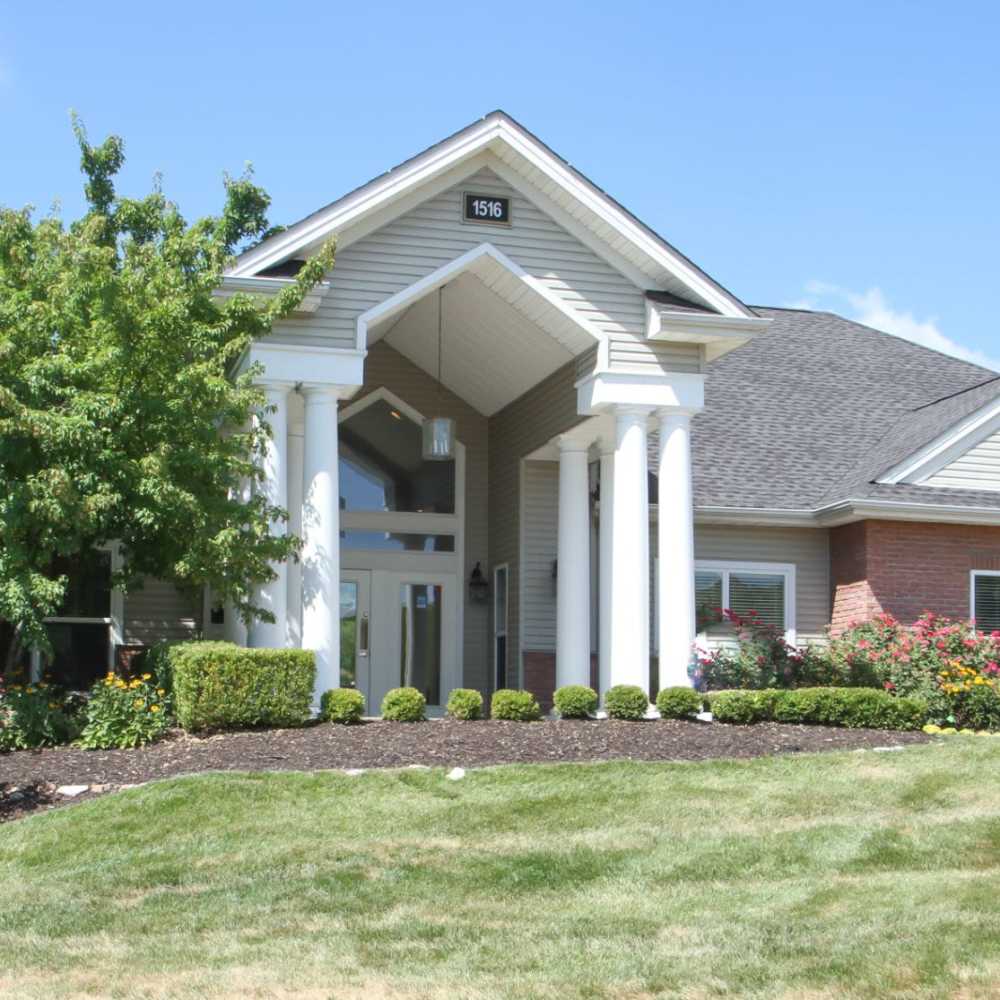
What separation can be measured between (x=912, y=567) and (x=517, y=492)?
17.0 ft

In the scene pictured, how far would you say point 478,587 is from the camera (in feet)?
69.7

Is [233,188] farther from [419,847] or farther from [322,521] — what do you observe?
[419,847]

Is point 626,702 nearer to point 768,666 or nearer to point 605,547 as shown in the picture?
point 768,666

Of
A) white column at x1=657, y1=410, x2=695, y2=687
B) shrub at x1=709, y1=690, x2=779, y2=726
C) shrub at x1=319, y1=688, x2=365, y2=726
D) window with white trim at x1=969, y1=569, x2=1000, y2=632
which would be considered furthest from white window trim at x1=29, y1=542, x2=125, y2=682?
window with white trim at x1=969, y1=569, x2=1000, y2=632

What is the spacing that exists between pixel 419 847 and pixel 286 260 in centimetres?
746

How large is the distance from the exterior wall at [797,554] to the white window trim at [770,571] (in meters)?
0.05

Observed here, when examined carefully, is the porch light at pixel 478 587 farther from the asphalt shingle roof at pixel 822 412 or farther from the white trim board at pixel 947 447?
the white trim board at pixel 947 447

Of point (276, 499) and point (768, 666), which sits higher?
point (276, 499)

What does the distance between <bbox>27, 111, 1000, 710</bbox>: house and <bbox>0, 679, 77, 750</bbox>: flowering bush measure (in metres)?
2.13

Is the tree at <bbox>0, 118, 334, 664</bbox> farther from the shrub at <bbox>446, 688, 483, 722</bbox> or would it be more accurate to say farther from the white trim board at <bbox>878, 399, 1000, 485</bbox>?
the white trim board at <bbox>878, 399, 1000, 485</bbox>

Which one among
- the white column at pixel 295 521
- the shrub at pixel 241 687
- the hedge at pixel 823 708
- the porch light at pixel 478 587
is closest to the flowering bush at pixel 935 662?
the hedge at pixel 823 708

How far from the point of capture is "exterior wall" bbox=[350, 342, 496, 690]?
21.1m

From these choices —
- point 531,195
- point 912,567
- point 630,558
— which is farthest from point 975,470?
point 531,195

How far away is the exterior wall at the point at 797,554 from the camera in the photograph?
20.5m
